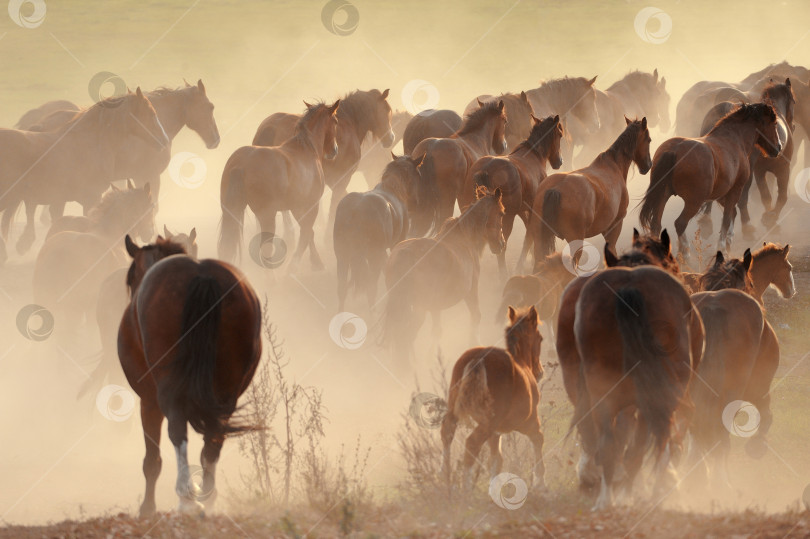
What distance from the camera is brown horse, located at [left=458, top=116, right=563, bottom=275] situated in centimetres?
1202


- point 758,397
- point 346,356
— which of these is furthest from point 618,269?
point 346,356

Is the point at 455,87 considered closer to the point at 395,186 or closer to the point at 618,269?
the point at 395,186

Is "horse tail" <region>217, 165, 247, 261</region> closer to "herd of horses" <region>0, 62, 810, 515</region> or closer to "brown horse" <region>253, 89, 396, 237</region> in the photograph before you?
"herd of horses" <region>0, 62, 810, 515</region>

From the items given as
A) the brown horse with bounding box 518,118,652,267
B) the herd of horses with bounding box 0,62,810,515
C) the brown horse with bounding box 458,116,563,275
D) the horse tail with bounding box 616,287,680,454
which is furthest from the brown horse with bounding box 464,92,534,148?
the horse tail with bounding box 616,287,680,454

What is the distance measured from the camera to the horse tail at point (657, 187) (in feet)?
41.8

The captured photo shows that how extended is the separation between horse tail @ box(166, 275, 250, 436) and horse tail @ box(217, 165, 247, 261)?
23.6 feet

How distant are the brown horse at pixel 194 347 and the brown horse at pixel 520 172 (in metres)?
6.77

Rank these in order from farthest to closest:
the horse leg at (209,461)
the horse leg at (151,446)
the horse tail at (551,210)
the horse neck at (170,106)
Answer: the horse neck at (170,106)
the horse tail at (551,210)
the horse leg at (151,446)
the horse leg at (209,461)

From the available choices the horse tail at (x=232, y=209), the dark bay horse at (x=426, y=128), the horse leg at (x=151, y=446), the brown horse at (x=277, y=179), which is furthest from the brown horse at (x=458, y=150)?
the horse leg at (x=151, y=446)

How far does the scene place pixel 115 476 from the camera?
889 centimetres

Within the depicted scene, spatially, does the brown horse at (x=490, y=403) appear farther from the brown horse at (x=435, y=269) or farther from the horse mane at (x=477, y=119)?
the horse mane at (x=477, y=119)

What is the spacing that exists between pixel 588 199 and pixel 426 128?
477cm

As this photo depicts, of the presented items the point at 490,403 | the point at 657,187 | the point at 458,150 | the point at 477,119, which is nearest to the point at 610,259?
the point at 490,403

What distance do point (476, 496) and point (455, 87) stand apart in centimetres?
3950
